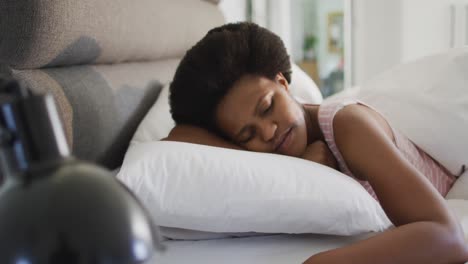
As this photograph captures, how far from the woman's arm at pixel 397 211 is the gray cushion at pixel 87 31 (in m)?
0.52

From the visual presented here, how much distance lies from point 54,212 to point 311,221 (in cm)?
61

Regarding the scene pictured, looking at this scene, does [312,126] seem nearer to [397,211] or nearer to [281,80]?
[281,80]

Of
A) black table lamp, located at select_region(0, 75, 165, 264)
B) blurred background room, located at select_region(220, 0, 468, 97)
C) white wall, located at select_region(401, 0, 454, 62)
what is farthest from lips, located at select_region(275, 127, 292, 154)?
white wall, located at select_region(401, 0, 454, 62)

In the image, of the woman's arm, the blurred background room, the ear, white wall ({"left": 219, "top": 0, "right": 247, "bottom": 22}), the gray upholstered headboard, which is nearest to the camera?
the woman's arm

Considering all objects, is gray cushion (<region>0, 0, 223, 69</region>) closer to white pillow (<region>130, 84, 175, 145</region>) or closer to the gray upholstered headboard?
the gray upholstered headboard

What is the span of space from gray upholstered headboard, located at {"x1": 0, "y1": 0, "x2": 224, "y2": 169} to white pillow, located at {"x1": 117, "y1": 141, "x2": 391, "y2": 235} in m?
0.21

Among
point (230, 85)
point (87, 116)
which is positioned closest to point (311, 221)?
point (230, 85)

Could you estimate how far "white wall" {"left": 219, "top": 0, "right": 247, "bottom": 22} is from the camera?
2.76 metres

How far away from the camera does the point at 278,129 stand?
1066 millimetres

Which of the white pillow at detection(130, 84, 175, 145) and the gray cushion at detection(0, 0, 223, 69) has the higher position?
the gray cushion at detection(0, 0, 223, 69)

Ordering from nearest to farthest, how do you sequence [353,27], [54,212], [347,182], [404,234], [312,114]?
[54,212]
[404,234]
[347,182]
[312,114]
[353,27]

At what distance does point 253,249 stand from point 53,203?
59cm

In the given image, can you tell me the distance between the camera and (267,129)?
41.3 inches

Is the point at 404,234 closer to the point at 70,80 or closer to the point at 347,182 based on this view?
the point at 347,182
